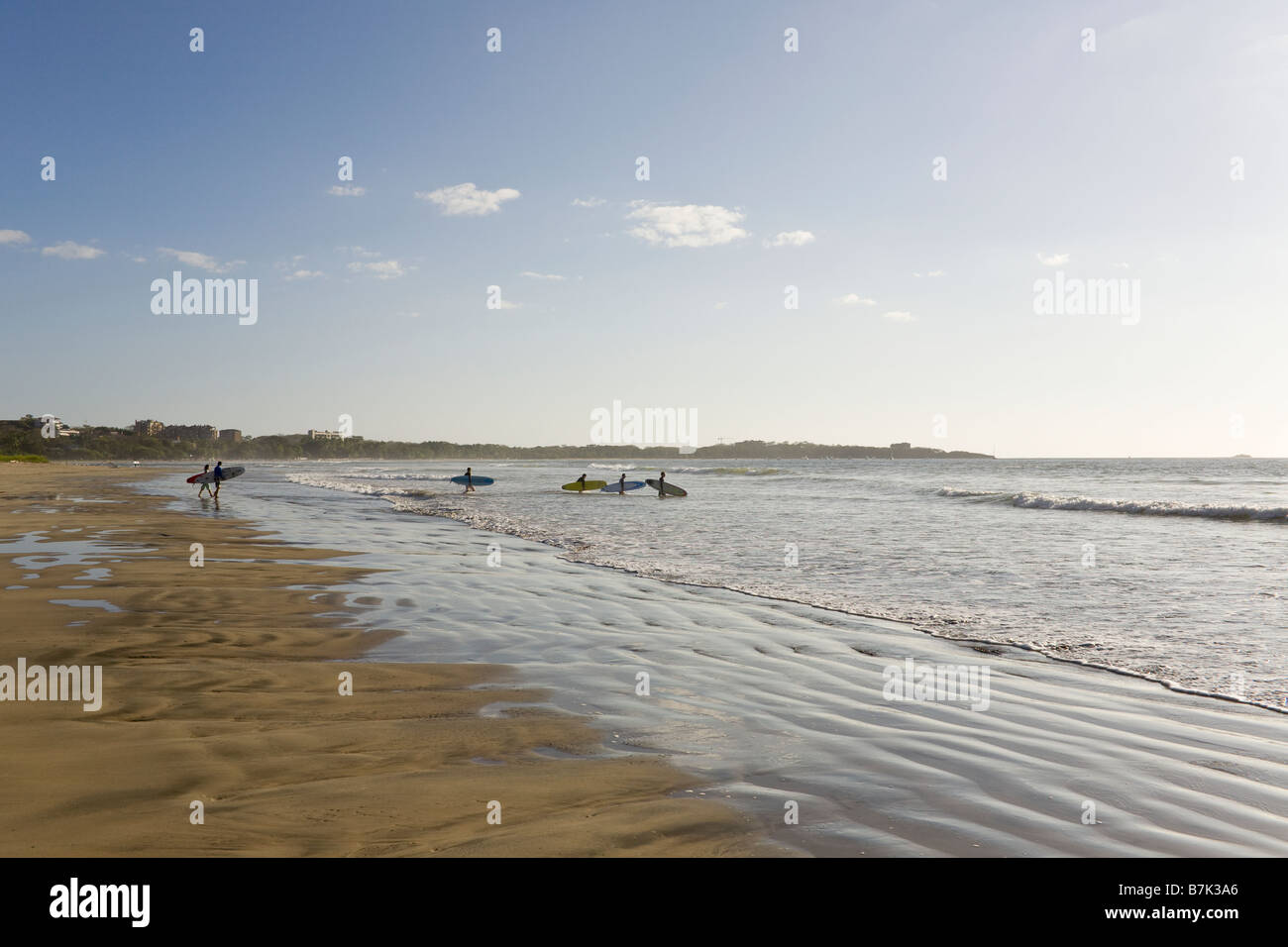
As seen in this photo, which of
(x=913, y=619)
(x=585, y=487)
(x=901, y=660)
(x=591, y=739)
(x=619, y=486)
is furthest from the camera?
(x=585, y=487)

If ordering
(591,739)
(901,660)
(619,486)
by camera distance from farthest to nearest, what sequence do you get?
1. (619,486)
2. (901,660)
3. (591,739)

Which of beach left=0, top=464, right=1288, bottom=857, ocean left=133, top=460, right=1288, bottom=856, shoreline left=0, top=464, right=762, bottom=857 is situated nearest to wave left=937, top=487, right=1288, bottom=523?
ocean left=133, top=460, right=1288, bottom=856

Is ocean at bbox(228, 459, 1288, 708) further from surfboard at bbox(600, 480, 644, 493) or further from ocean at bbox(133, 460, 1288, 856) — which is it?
surfboard at bbox(600, 480, 644, 493)

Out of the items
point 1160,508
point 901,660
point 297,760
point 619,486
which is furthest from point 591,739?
point 619,486

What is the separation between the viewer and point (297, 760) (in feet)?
14.9

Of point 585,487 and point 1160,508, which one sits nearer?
point 1160,508

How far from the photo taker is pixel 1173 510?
98.0 ft

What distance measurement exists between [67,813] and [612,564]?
37.8ft

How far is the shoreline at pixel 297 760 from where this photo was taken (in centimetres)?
348

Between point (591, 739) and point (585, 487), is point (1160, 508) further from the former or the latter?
point (591, 739)

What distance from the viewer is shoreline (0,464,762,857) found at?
11.4ft

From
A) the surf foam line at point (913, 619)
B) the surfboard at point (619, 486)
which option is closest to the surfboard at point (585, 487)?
the surfboard at point (619, 486)

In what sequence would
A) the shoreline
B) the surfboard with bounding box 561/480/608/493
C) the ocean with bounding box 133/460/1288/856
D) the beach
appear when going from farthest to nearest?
the surfboard with bounding box 561/480/608/493 → the ocean with bounding box 133/460/1288/856 → the beach → the shoreline
